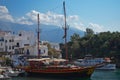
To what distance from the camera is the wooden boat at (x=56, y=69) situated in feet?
168

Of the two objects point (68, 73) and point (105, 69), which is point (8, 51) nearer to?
point (105, 69)

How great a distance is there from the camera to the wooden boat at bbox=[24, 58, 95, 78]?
51344 mm

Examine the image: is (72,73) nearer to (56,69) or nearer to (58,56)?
(56,69)

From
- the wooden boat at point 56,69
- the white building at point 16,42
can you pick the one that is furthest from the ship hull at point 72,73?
the white building at point 16,42

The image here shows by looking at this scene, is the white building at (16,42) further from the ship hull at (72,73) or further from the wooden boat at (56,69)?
the ship hull at (72,73)

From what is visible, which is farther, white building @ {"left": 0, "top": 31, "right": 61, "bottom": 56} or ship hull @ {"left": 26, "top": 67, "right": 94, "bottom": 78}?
white building @ {"left": 0, "top": 31, "right": 61, "bottom": 56}

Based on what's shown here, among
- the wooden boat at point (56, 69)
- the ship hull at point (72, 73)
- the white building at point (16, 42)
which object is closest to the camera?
the ship hull at point (72, 73)

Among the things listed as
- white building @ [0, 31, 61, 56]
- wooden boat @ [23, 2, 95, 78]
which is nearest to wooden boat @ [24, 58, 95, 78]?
wooden boat @ [23, 2, 95, 78]

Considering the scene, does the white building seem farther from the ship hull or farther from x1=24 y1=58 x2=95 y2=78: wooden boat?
the ship hull

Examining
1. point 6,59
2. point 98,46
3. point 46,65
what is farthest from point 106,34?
point 46,65

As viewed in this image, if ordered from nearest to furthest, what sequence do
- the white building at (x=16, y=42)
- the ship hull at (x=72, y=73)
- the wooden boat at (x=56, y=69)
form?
the ship hull at (x=72, y=73) → the wooden boat at (x=56, y=69) → the white building at (x=16, y=42)

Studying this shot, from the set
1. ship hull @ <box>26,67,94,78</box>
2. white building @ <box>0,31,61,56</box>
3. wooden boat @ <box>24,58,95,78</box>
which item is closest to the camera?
ship hull @ <box>26,67,94,78</box>

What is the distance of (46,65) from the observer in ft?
186

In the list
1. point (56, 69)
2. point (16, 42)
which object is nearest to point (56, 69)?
point (56, 69)
